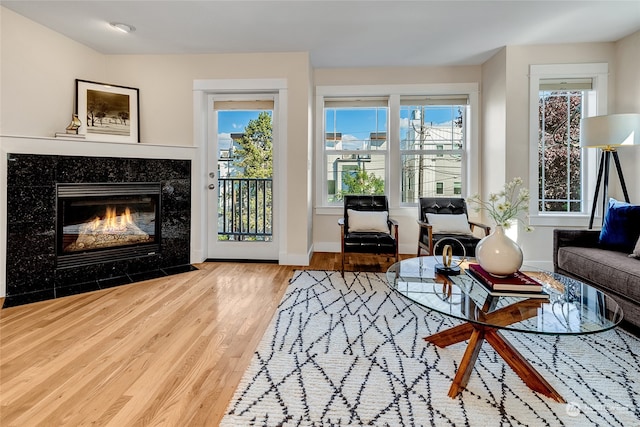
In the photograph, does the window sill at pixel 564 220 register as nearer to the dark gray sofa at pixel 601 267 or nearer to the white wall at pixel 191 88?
the dark gray sofa at pixel 601 267

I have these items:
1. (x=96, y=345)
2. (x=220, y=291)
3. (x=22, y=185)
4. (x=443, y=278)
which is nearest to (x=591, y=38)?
(x=443, y=278)

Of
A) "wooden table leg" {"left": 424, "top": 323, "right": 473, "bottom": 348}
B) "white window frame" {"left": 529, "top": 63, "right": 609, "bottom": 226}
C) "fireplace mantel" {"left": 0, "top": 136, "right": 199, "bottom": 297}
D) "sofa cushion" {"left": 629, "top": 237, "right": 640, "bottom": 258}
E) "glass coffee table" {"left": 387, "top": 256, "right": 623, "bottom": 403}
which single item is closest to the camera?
"glass coffee table" {"left": 387, "top": 256, "right": 623, "bottom": 403}

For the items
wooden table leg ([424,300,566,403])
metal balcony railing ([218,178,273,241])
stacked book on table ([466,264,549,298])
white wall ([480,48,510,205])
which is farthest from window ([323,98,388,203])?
wooden table leg ([424,300,566,403])

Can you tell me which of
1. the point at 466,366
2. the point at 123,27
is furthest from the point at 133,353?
the point at 123,27

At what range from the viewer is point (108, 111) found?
385 centimetres

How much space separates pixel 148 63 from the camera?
4027 mm

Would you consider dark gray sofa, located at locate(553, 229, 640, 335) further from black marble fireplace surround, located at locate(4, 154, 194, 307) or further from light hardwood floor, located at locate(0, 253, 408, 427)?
black marble fireplace surround, located at locate(4, 154, 194, 307)

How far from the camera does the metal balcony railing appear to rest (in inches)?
168

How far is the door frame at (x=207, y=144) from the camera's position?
3974 mm

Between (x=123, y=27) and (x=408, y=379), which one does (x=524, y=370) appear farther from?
(x=123, y=27)

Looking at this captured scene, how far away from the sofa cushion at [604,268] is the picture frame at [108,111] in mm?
4576

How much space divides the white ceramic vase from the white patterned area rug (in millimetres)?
517

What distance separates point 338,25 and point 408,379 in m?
3.11

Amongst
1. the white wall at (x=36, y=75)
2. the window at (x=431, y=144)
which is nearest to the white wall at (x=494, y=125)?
the window at (x=431, y=144)
